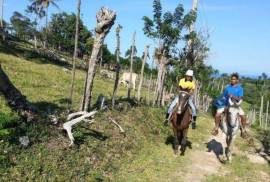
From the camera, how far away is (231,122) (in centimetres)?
1408

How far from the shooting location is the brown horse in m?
13.4

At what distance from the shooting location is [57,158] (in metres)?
9.98

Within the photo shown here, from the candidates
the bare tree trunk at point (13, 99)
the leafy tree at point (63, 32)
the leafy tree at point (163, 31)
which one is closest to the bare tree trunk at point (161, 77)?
the leafy tree at point (163, 31)

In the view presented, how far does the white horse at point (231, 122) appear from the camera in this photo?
13.9 m

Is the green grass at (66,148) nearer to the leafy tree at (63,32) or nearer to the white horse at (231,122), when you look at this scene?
the white horse at (231,122)

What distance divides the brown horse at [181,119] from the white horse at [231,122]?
1.42 metres

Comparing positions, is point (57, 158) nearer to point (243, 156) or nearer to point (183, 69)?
point (243, 156)

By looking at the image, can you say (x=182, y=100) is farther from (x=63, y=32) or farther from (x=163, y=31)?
(x=63, y=32)

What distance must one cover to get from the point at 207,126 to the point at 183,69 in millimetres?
4444

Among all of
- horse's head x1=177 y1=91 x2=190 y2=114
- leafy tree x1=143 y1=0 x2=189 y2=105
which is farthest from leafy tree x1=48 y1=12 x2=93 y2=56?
horse's head x1=177 y1=91 x2=190 y2=114

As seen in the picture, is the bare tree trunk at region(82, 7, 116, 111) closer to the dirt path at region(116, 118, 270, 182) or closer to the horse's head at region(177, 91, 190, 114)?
the dirt path at region(116, 118, 270, 182)

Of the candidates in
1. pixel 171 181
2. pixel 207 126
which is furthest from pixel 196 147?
pixel 207 126

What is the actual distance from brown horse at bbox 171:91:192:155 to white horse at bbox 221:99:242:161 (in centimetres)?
142

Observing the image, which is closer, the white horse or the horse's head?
the horse's head
